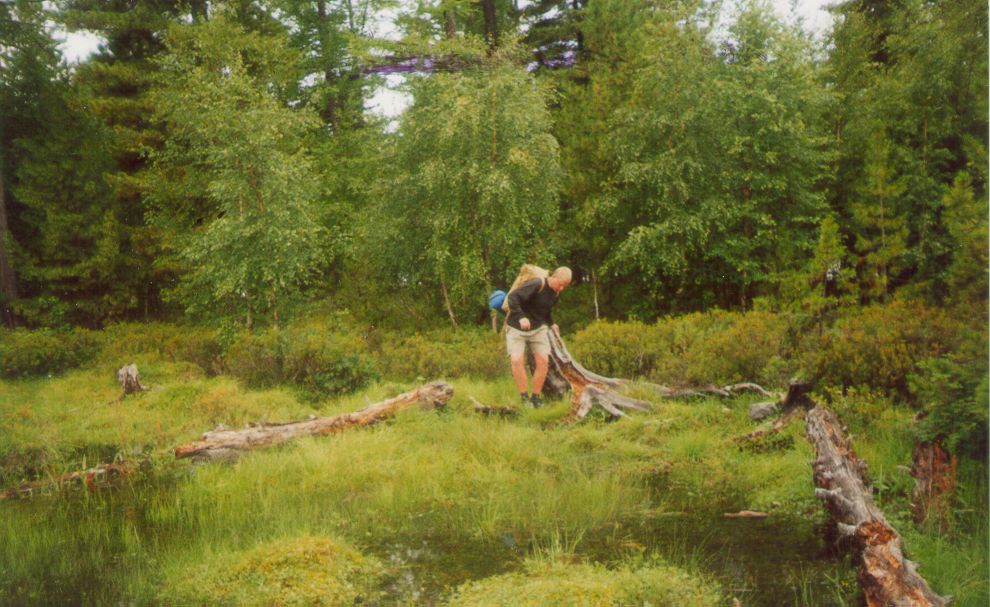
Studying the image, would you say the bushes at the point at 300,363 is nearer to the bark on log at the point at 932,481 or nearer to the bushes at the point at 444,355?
the bushes at the point at 444,355

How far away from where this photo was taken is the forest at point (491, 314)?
5059mm

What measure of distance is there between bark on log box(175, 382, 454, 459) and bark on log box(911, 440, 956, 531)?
5.80 metres

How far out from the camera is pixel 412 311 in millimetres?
13484

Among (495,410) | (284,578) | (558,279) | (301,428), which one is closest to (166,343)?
(301,428)

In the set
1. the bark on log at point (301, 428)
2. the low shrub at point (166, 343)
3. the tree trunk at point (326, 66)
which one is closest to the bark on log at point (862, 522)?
the bark on log at point (301, 428)

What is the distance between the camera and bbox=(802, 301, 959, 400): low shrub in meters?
7.66

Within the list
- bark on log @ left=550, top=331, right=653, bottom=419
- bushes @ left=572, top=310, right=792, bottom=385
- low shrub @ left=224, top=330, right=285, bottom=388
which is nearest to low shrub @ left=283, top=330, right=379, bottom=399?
low shrub @ left=224, top=330, right=285, bottom=388

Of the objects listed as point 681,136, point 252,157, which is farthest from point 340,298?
point 681,136

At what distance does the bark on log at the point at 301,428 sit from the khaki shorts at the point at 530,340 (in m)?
1.08

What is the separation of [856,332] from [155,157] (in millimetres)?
10625

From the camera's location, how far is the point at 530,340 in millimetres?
9758

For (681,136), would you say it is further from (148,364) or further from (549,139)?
(148,364)

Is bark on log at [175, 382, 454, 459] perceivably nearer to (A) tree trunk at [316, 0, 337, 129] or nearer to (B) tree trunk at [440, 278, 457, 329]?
(B) tree trunk at [440, 278, 457, 329]

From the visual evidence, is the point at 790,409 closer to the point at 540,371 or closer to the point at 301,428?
the point at 540,371
